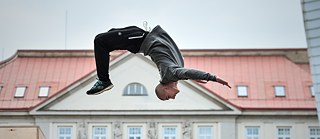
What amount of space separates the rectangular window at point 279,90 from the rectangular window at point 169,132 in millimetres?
6659

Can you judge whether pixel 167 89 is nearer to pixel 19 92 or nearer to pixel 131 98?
pixel 131 98

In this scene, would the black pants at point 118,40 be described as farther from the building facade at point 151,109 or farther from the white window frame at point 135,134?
the white window frame at point 135,134

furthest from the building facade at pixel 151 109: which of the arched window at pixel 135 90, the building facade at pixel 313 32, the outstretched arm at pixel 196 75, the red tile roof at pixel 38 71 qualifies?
the outstretched arm at pixel 196 75

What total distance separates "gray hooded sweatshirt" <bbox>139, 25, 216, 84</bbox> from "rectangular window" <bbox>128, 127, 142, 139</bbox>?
44435 mm

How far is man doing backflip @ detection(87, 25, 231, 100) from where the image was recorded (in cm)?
766

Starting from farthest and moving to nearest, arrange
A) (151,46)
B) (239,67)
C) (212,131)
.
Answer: (239,67)
(212,131)
(151,46)

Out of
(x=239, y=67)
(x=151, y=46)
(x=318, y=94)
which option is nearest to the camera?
(x=151, y=46)

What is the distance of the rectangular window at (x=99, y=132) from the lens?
52312mm

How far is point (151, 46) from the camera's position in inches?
307

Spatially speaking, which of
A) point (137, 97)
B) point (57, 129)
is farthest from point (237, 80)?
point (57, 129)

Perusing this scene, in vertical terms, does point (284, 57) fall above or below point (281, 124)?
above

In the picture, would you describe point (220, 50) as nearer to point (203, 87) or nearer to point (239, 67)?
point (239, 67)

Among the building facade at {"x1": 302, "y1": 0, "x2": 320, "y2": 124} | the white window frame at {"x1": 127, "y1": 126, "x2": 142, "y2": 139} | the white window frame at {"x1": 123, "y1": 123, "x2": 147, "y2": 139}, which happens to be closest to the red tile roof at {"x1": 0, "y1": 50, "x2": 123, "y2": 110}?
the white window frame at {"x1": 123, "y1": 123, "x2": 147, "y2": 139}

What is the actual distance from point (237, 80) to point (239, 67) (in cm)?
200
